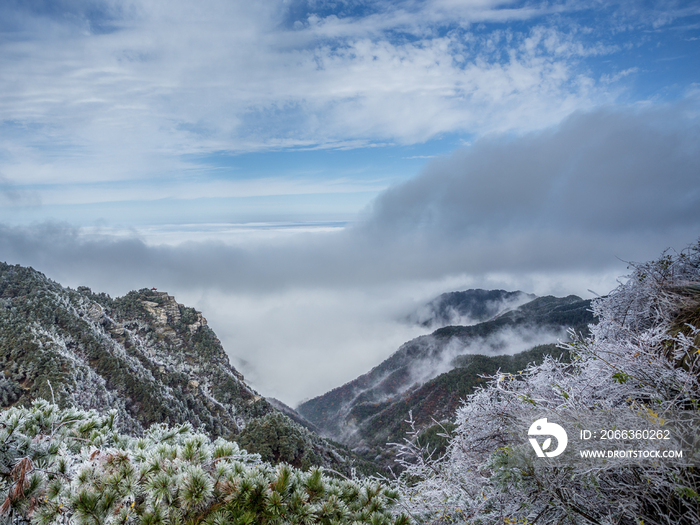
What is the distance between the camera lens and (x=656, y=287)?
21.7 ft

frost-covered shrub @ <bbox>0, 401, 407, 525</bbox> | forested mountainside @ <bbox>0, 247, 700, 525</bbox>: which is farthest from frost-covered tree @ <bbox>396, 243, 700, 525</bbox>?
frost-covered shrub @ <bbox>0, 401, 407, 525</bbox>

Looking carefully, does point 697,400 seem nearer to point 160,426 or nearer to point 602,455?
point 602,455

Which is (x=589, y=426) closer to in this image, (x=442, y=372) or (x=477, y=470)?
(x=477, y=470)

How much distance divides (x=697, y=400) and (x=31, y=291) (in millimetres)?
71709

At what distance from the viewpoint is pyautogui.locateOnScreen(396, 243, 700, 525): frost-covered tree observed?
3791 millimetres

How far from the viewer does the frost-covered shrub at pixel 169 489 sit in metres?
4.11

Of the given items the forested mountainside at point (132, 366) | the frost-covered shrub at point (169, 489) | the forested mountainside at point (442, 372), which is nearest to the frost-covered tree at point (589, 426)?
the frost-covered shrub at point (169, 489)

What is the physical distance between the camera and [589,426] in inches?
169

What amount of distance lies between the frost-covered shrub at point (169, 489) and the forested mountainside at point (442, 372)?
94789 millimetres

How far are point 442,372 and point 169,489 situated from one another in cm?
15971

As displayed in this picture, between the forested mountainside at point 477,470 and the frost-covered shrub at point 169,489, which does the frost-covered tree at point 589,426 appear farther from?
the frost-covered shrub at point 169,489

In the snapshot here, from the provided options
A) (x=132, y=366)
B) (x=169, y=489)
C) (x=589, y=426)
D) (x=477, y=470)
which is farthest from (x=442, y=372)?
(x=169, y=489)

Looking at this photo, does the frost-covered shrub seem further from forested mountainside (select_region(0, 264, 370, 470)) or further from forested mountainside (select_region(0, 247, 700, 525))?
forested mountainside (select_region(0, 264, 370, 470))

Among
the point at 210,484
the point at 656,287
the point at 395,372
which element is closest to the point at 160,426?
the point at 210,484
